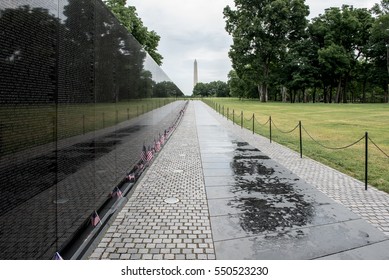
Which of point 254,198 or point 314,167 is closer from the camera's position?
point 254,198

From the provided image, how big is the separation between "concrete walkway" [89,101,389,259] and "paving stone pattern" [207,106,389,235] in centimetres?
3

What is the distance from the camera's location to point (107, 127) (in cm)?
611

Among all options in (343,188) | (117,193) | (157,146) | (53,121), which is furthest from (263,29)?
(53,121)

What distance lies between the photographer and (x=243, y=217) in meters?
5.50

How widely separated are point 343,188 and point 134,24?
38.6m

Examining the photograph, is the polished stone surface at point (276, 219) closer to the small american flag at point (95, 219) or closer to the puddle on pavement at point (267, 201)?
the puddle on pavement at point (267, 201)

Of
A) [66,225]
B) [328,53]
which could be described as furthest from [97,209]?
[328,53]

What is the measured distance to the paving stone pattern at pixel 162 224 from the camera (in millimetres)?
4199

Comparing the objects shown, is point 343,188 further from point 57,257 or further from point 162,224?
point 57,257

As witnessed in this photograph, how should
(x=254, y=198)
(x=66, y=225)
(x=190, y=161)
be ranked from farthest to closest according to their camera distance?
(x=190, y=161), (x=254, y=198), (x=66, y=225)

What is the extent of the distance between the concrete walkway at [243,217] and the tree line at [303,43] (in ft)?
172

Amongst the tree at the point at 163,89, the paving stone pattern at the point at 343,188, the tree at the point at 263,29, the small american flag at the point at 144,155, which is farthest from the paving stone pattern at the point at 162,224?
the tree at the point at 263,29
